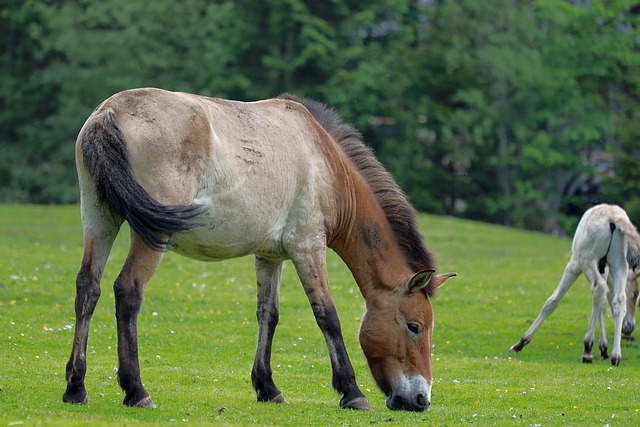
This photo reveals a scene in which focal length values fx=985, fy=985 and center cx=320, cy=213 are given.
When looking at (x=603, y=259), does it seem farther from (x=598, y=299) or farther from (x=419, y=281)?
(x=419, y=281)

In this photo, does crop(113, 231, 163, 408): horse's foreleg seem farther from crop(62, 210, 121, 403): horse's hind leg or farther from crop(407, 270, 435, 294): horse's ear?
crop(407, 270, 435, 294): horse's ear

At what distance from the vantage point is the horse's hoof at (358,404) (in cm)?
866

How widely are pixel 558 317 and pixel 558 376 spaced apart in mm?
4547

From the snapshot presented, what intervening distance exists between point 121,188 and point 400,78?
3488 cm

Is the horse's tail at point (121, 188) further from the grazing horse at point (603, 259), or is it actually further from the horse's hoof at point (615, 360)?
the grazing horse at point (603, 259)

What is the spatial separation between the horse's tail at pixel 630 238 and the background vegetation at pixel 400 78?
958 inches

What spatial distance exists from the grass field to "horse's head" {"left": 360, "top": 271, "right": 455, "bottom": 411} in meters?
0.25

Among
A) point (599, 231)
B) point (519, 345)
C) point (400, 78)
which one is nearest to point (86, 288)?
point (519, 345)

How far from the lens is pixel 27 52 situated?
45.9 m

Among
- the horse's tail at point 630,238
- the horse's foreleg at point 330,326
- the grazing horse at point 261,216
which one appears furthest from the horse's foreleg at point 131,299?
the horse's tail at point 630,238

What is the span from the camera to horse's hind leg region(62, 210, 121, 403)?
7.96 meters

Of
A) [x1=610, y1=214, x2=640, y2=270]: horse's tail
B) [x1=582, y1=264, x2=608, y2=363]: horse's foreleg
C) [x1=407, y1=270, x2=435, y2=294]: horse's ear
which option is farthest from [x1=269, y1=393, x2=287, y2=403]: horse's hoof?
[x1=610, y1=214, x2=640, y2=270]: horse's tail

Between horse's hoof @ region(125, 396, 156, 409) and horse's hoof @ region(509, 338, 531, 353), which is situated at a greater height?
horse's hoof @ region(125, 396, 156, 409)

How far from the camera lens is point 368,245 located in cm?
920
